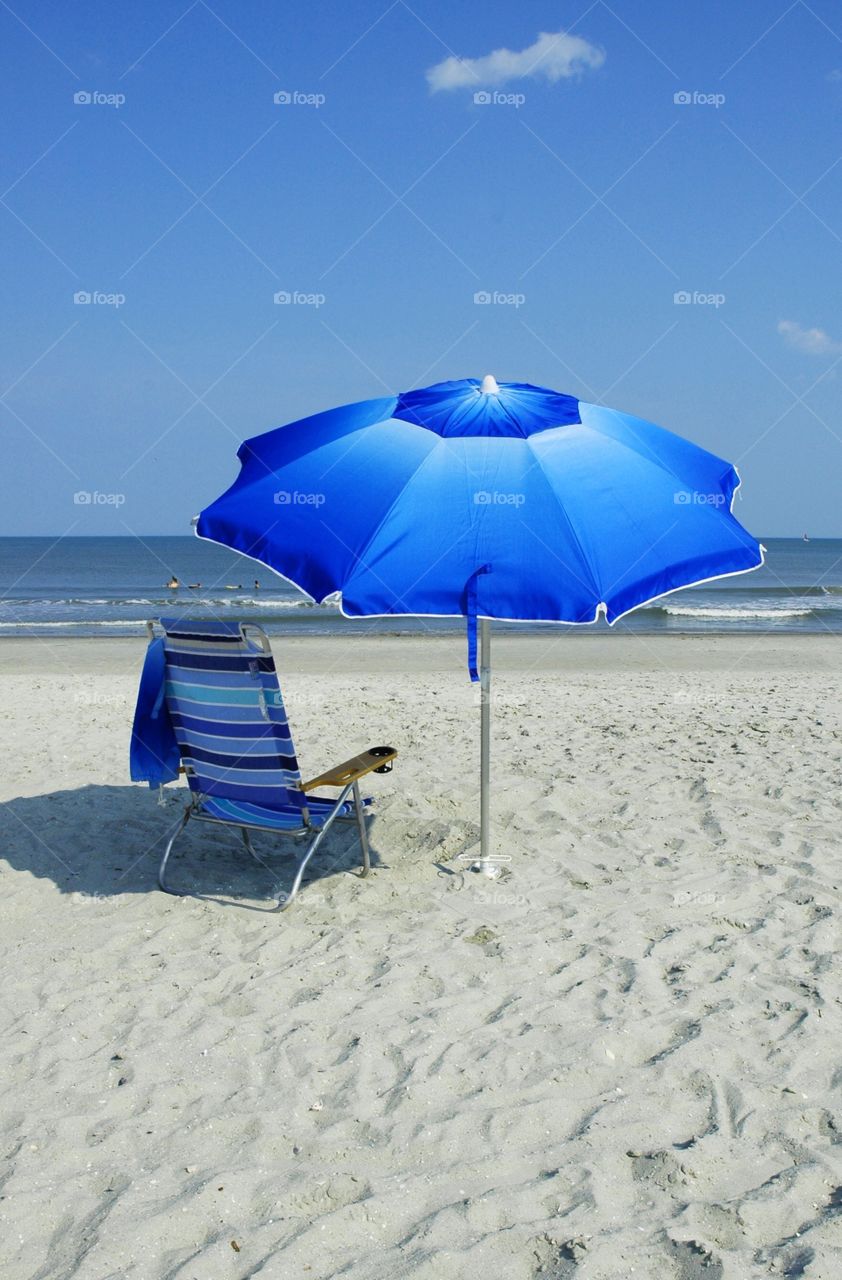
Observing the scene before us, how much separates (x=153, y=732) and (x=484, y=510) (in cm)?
180

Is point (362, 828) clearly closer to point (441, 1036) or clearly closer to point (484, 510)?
point (441, 1036)

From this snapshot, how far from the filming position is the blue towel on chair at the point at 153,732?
468 centimetres

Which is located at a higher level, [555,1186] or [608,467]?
[608,467]

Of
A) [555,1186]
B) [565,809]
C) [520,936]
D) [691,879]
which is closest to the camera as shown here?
[555,1186]

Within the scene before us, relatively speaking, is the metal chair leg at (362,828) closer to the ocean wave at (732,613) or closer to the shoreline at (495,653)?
the shoreline at (495,653)

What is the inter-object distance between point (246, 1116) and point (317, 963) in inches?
40.6

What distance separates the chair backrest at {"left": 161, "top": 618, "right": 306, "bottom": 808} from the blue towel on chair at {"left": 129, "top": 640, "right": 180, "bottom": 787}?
0.05 m

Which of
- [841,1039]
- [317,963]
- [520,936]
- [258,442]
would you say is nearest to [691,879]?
[520,936]

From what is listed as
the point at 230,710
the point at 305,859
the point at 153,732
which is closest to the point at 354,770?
the point at 305,859

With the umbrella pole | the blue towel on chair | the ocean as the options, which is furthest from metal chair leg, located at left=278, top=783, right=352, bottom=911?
the ocean

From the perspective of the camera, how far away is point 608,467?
4.32 m

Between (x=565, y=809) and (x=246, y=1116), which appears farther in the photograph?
(x=565, y=809)

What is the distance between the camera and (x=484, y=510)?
13.2ft

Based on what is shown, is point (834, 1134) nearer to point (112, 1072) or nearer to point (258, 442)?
point (112, 1072)
